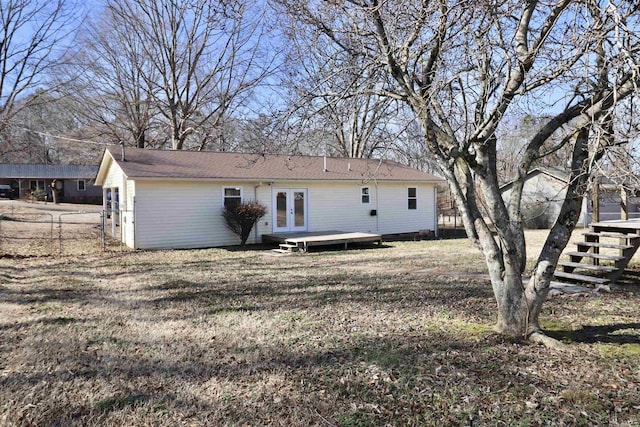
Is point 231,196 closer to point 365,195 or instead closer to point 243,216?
point 243,216

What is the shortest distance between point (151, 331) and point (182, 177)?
9.84m

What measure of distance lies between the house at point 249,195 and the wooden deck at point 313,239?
74 cm

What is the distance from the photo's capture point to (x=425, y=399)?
3.60 m

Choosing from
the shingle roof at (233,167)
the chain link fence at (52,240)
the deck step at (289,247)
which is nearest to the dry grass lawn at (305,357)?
the chain link fence at (52,240)

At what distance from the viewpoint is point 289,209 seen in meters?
17.2

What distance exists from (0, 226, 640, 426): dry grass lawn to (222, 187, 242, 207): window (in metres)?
7.52

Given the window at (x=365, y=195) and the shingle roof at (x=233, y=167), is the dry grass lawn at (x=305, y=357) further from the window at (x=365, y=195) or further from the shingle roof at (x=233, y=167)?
the window at (x=365, y=195)

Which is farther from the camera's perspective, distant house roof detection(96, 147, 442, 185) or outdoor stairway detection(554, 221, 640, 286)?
distant house roof detection(96, 147, 442, 185)

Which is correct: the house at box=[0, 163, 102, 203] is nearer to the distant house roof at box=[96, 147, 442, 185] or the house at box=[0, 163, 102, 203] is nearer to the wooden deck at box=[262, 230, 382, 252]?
A: the distant house roof at box=[96, 147, 442, 185]

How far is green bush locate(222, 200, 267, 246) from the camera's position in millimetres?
15461

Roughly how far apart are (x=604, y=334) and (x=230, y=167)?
13662mm

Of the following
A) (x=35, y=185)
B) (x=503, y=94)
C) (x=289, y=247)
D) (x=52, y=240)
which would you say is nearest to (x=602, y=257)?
(x=503, y=94)

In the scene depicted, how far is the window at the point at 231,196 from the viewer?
16.0m

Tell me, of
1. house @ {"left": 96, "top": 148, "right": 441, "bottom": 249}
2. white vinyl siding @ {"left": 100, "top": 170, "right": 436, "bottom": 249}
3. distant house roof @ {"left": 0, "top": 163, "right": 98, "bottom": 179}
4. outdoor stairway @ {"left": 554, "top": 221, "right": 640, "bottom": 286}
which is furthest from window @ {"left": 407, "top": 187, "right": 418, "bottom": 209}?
distant house roof @ {"left": 0, "top": 163, "right": 98, "bottom": 179}
